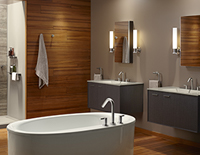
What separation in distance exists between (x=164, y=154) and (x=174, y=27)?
188 cm

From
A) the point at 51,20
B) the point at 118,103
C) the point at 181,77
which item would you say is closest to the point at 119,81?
the point at 118,103

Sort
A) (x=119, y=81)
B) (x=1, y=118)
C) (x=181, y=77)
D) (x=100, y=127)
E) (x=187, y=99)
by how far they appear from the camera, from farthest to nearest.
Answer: (x=1, y=118) → (x=119, y=81) → (x=181, y=77) → (x=187, y=99) → (x=100, y=127)

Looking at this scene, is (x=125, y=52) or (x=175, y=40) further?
(x=125, y=52)

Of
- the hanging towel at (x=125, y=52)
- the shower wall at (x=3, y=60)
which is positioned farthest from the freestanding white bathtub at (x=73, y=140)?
the shower wall at (x=3, y=60)

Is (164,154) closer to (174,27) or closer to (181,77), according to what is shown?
(181,77)

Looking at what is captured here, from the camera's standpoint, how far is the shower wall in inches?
257

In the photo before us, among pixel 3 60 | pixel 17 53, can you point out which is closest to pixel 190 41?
pixel 17 53

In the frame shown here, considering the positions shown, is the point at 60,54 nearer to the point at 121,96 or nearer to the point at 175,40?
the point at 121,96

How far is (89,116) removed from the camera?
4.37 metres

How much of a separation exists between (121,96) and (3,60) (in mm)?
2700

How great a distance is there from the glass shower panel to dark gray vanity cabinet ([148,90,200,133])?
3.20 metres

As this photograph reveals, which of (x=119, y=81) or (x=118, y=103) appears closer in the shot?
(x=118, y=103)

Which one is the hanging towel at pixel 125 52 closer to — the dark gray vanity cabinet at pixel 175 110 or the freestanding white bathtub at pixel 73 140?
the dark gray vanity cabinet at pixel 175 110

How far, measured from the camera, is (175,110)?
14.6 feet
